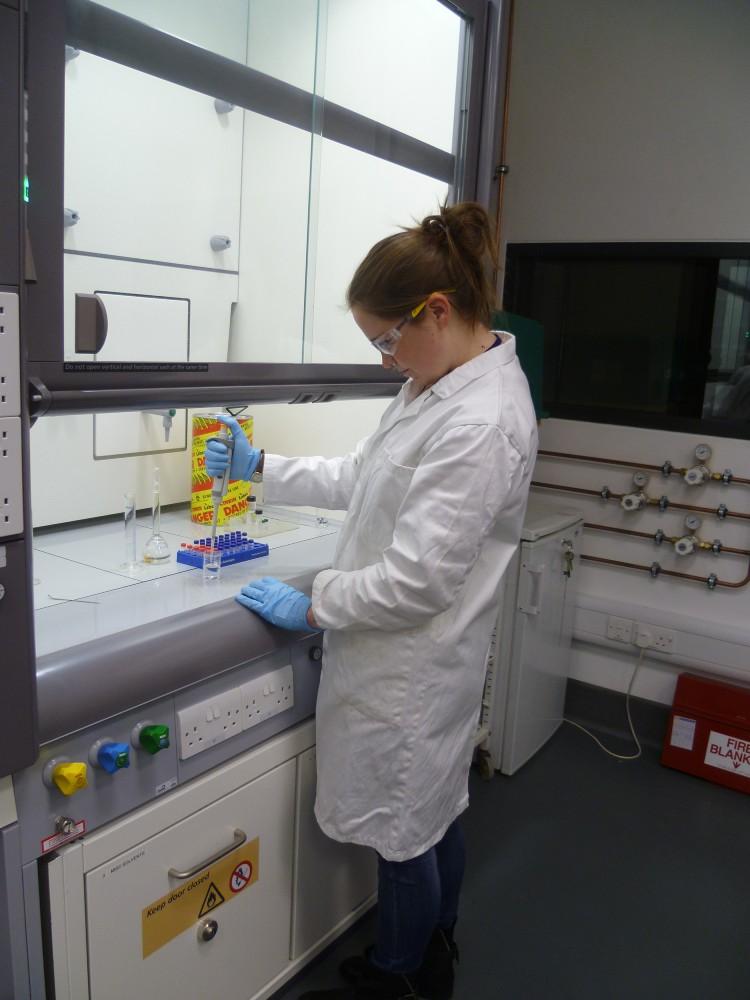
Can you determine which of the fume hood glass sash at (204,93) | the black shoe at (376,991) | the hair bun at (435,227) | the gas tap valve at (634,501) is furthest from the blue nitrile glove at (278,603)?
the gas tap valve at (634,501)

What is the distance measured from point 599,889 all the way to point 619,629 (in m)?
0.89

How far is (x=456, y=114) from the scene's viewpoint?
183cm

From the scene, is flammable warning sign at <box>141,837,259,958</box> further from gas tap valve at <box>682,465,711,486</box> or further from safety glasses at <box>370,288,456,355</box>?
gas tap valve at <box>682,465,711,486</box>

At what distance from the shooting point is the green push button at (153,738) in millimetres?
1067

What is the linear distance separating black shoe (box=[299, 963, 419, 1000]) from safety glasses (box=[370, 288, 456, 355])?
1137 mm

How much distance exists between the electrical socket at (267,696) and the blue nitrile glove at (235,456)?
0.39 m

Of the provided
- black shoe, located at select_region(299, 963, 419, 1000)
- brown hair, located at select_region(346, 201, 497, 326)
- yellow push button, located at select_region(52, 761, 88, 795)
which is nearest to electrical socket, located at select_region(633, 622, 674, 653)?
black shoe, located at select_region(299, 963, 419, 1000)

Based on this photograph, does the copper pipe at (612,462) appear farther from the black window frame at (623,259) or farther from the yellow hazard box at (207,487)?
the yellow hazard box at (207,487)

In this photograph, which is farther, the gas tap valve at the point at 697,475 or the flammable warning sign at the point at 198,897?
the gas tap valve at the point at 697,475

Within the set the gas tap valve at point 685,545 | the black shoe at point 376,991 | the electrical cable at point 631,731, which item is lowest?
the black shoe at point 376,991

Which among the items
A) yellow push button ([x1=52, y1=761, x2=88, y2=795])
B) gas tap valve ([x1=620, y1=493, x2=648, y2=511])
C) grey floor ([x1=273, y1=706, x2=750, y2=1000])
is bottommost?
grey floor ([x1=273, y1=706, x2=750, y2=1000])

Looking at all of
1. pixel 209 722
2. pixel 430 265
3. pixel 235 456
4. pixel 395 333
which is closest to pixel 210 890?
pixel 209 722

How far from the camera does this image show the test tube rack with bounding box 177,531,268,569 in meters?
1.43

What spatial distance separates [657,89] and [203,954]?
2491 millimetres
